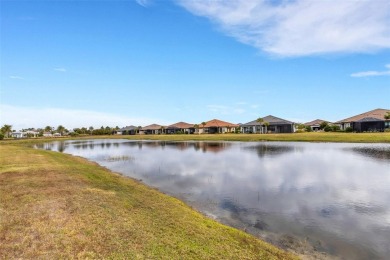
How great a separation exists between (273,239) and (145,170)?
872 inches

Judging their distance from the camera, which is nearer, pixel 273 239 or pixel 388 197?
pixel 273 239

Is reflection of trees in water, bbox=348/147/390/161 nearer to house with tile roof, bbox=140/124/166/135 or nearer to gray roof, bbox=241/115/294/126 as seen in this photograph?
gray roof, bbox=241/115/294/126

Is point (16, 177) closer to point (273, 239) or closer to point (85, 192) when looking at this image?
point (85, 192)

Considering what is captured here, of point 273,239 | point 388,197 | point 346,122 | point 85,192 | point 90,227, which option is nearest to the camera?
point 90,227

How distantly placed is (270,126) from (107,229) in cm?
10334

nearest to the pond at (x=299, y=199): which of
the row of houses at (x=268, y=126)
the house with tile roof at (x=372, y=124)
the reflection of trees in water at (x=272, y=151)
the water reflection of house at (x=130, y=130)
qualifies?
the reflection of trees in water at (x=272, y=151)

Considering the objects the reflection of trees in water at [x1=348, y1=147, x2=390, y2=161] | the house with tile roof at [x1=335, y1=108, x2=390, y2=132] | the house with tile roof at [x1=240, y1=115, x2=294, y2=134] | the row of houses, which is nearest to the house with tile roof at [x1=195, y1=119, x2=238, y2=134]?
the row of houses

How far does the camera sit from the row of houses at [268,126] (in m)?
89.2

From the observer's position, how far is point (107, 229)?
11.5 meters

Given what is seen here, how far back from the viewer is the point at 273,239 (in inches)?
495

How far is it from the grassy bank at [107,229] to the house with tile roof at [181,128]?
12895 centimetres

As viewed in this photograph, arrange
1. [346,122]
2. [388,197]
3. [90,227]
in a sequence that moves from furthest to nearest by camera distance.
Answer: [346,122] < [388,197] < [90,227]

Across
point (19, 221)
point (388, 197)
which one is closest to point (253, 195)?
point (388, 197)

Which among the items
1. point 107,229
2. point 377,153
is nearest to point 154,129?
point 377,153
